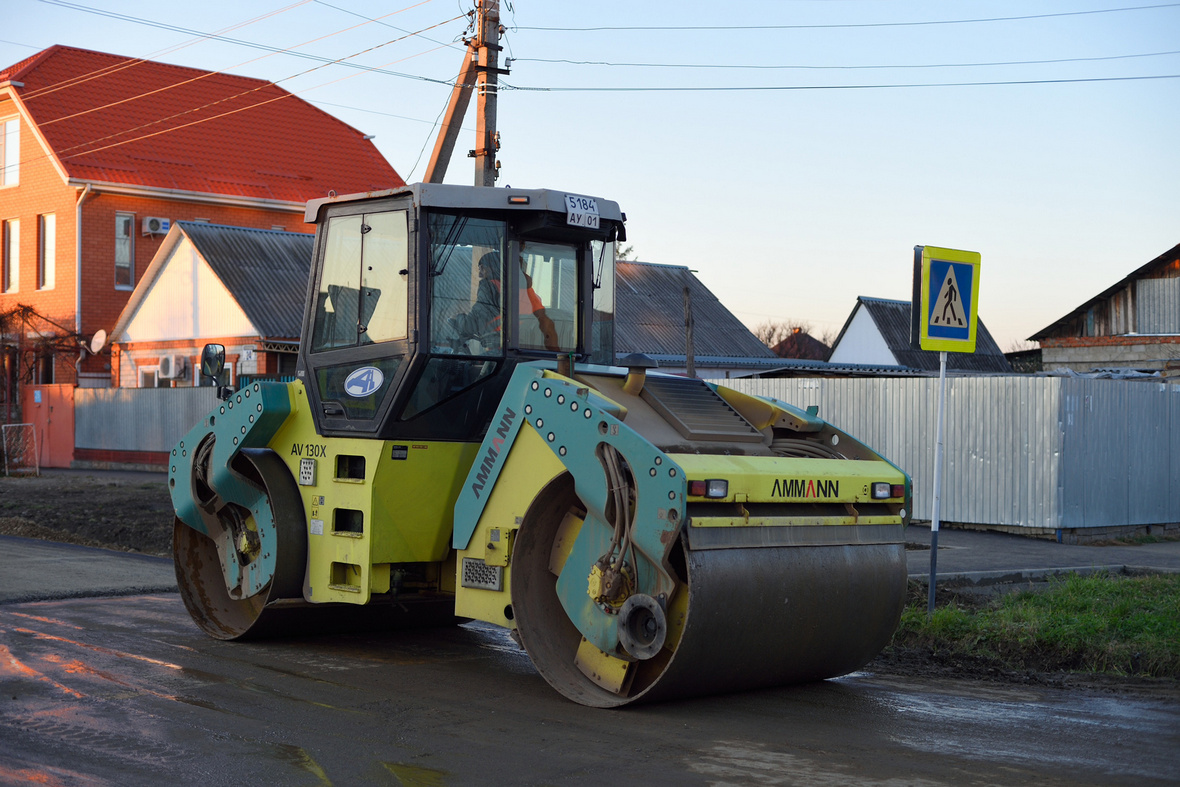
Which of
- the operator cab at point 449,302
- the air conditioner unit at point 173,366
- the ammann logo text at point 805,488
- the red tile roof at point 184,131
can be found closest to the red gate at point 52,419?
the air conditioner unit at point 173,366

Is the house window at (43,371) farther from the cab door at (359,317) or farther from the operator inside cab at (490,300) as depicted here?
the operator inside cab at (490,300)

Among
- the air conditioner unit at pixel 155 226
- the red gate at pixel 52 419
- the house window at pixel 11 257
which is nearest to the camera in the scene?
the red gate at pixel 52 419

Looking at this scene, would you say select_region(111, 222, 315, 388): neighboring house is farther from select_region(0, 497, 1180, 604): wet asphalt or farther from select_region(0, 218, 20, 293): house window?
select_region(0, 497, 1180, 604): wet asphalt

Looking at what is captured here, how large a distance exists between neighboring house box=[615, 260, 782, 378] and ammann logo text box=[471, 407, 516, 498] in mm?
25125

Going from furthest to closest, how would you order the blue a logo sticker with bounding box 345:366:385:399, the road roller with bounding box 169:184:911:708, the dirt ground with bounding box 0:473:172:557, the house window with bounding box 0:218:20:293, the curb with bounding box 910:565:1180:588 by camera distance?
the house window with bounding box 0:218:20:293
the dirt ground with bounding box 0:473:172:557
the curb with bounding box 910:565:1180:588
the blue a logo sticker with bounding box 345:366:385:399
the road roller with bounding box 169:184:911:708

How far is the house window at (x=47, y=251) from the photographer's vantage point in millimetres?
35031

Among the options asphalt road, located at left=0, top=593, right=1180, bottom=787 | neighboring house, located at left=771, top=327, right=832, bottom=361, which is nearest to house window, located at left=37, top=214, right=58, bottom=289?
asphalt road, located at left=0, top=593, right=1180, bottom=787

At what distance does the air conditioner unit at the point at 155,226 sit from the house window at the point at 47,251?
2.53 meters

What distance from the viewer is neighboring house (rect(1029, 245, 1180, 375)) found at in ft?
97.8

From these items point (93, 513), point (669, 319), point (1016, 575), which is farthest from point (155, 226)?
point (1016, 575)

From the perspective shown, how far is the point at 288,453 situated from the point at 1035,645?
17.2ft

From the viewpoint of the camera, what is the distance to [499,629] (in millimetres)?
9695

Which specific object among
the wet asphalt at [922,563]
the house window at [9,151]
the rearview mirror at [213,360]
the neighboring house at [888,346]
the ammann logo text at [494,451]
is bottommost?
the wet asphalt at [922,563]

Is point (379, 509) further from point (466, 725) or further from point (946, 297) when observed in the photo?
point (946, 297)
